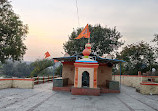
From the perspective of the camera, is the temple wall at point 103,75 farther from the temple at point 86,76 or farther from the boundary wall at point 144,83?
the boundary wall at point 144,83

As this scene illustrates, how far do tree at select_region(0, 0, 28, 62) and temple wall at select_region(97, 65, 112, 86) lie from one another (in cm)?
1461

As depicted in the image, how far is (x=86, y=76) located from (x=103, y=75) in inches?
164

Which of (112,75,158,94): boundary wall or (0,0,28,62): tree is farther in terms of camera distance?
(0,0,28,62): tree

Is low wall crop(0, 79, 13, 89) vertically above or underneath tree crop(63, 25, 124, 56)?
underneath

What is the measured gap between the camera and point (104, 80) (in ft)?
58.2

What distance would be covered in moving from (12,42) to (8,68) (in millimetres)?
48143

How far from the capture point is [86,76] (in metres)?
14.4

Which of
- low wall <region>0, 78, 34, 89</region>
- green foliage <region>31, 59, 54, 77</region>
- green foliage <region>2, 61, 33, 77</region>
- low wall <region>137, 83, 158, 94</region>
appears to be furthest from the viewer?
green foliage <region>2, 61, 33, 77</region>

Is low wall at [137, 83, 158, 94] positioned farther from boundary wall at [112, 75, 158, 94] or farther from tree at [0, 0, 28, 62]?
tree at [0, 0, 28, 62]

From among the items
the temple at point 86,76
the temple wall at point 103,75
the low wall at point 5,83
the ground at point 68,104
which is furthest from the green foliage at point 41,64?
the ground at point 68,104

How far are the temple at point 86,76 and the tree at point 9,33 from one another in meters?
10.6

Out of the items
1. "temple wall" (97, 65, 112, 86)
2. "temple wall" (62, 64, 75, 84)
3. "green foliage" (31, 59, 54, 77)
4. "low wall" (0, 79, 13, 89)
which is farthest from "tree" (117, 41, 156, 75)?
"low wall" (0, 79, 13, 89)

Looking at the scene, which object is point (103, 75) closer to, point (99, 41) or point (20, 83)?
point (20, 83)

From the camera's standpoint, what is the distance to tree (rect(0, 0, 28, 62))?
21812 millimetres
